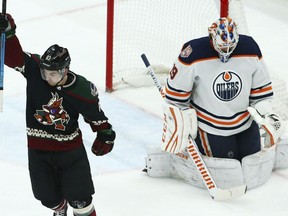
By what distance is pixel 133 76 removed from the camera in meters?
7.82

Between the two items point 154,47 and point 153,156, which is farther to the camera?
point 154,47

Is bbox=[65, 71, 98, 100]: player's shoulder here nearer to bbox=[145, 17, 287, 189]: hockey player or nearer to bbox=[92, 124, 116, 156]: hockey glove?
bbox=[92, 124, 116, 156]: hockey glove

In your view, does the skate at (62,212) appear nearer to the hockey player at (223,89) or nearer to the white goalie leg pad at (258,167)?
the hockey player at (223,89)

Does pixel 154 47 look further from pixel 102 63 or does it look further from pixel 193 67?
pixel 193 67

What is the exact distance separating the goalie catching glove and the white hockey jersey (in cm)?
5

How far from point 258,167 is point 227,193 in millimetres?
340

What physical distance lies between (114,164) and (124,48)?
5.80 ft

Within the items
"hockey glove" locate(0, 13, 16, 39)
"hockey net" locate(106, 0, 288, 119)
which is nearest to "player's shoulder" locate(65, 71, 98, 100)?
"hockey glove" locate(0, 13, 16, 39)

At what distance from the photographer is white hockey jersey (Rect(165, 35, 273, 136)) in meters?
5.82

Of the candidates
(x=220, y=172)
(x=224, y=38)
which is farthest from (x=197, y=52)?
Answer: (x=220, y=172)

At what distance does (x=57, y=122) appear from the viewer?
5.00 metres

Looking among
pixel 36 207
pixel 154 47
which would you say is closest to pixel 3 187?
pixel 36 207

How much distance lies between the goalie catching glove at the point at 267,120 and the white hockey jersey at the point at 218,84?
5 cm

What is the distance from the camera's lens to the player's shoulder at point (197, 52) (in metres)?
5.80
